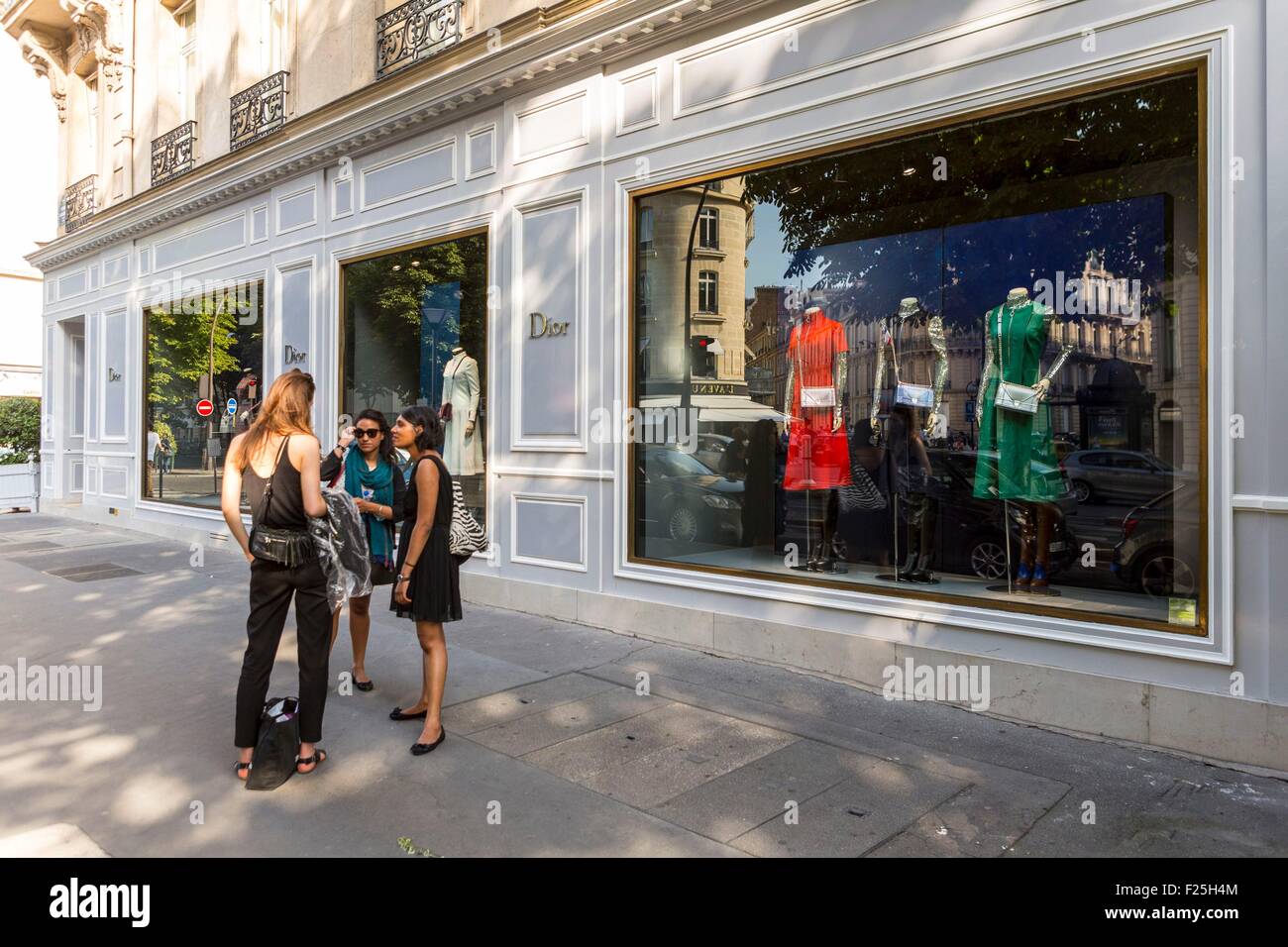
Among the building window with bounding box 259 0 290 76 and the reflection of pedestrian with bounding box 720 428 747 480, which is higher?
the building window with bounding box 259 0 290 76

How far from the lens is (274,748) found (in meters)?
4.22

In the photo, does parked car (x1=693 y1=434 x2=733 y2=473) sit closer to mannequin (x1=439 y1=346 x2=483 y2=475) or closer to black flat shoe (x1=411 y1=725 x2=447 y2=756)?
mannequin (x1=439 y1=346 x2=483 y2=475)

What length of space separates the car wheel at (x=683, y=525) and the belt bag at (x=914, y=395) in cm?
192

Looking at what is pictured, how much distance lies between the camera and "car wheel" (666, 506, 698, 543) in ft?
24.2

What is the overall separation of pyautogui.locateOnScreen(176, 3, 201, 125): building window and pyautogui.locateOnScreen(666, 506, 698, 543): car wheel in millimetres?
11635

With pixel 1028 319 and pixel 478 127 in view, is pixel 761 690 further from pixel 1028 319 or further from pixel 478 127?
pixel 478 127

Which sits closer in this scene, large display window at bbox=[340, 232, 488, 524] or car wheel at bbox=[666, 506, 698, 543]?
car wheel at bbox=[666, 506, 698, 543]

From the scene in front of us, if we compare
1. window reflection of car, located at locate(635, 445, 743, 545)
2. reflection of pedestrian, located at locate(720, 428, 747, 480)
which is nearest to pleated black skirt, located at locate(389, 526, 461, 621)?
window reflection of car, located at locate(635, 445, 743, 545)

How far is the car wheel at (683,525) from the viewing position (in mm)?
7363

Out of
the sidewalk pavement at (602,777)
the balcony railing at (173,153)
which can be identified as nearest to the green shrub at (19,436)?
the balcony railing at (173,153)

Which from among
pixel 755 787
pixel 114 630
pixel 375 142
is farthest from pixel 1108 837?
pixel 375 142

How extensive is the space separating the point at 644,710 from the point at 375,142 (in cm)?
743

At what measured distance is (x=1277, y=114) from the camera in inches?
174

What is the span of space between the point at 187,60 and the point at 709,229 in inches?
458
